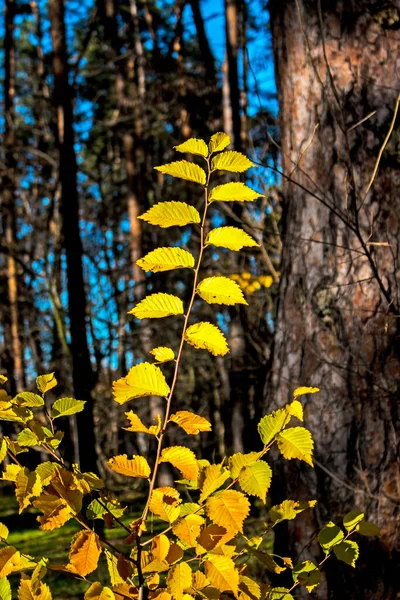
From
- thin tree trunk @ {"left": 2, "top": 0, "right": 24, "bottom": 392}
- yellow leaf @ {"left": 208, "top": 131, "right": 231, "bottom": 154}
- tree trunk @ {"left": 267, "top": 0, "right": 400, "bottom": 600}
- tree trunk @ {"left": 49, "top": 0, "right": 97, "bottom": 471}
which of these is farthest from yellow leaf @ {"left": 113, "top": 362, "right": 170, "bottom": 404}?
thin tree trunk @ {"left": 2, "top": 0, "right": 24, "bottom": 392}

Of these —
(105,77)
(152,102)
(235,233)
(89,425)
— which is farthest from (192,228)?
(105,77)

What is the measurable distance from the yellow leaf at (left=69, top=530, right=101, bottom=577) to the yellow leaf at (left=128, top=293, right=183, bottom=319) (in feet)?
1.07

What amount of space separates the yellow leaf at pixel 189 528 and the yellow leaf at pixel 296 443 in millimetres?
162

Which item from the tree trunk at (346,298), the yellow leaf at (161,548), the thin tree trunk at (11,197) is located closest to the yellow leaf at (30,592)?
the yellow leaf at (161,548)

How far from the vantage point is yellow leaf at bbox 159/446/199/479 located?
2.93 ft

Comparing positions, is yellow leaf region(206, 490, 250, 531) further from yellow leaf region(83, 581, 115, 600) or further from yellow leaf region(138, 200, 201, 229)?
yellow leaf region(138, 200, 201, 229)

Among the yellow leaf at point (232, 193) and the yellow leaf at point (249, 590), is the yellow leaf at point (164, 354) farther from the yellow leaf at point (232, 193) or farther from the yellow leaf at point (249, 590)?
the yellow leaf at point (249, 590)

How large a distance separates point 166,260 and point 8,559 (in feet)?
1.62

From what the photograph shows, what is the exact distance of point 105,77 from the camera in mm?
17219

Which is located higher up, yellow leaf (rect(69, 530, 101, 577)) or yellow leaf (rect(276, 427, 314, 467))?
yellow leaf (rect(276, 427, 314, 467))

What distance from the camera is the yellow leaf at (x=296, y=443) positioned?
0.93 m

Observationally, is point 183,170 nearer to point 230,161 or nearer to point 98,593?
point 230,161

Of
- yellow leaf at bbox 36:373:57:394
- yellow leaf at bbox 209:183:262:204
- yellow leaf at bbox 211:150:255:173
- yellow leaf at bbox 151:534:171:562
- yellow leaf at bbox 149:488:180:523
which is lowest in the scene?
yellow leaf at bbox 151:534:171:562

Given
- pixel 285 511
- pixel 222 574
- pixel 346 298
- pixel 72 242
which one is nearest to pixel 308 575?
pixel 285 511
